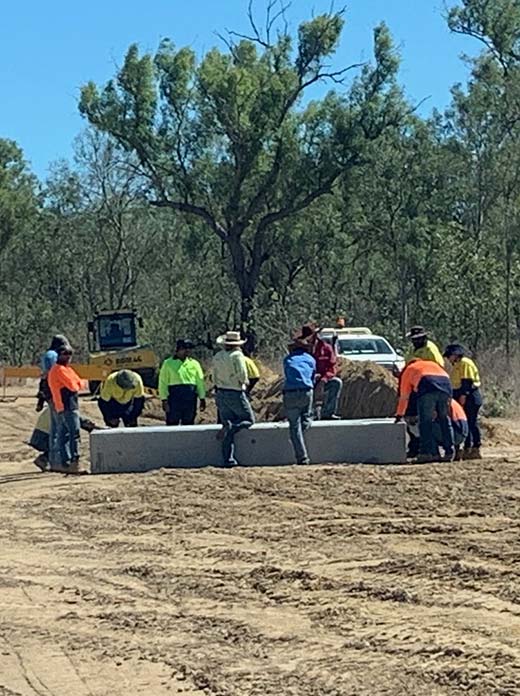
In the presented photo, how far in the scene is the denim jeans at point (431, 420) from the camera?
53.2 ft

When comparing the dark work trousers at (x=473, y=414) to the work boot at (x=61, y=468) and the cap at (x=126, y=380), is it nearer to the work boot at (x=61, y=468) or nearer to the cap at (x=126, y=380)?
the cap at (x=126, y=380)

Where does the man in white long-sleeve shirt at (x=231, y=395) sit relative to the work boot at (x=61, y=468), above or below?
above

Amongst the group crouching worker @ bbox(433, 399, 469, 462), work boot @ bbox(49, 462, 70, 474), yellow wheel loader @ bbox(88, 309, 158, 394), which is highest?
yellow wheel loader @ bbox(88, 309, 158, 394)

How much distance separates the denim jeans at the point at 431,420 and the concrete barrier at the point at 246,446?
380 mm

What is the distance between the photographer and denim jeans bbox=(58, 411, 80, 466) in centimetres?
1670

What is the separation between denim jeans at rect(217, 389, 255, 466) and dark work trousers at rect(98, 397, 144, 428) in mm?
2323

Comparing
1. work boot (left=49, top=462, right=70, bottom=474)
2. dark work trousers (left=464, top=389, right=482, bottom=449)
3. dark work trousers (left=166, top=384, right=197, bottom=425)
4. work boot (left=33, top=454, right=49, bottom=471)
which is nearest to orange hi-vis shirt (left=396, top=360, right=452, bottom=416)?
dark work trousers (left=464, top=389, right=482, bottom=449)

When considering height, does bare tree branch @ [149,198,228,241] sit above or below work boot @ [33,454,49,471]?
above

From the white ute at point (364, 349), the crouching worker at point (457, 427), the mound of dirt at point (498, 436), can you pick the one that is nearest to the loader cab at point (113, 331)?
the white ute at point (364, 349)

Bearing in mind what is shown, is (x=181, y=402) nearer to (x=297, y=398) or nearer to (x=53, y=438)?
(x=53, y=438)

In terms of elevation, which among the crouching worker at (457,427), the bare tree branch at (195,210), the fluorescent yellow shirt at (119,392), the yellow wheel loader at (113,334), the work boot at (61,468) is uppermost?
the bare tree branch at (195,210)

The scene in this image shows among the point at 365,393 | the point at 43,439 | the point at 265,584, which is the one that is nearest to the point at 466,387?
the point at 43,439

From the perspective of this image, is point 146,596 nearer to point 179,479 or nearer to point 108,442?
point 179,479

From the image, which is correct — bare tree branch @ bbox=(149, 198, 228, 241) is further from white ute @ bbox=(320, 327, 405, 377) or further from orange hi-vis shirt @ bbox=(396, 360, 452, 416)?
orange hi-vis shirt @ bbox=(396, 360, 452, 416)
